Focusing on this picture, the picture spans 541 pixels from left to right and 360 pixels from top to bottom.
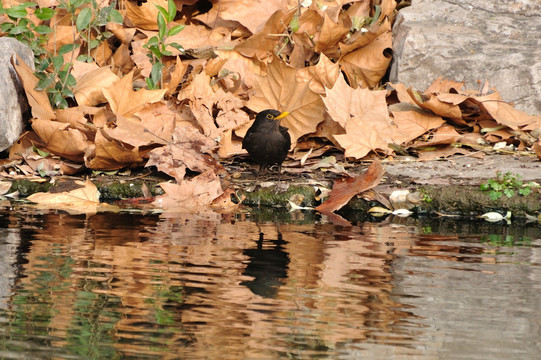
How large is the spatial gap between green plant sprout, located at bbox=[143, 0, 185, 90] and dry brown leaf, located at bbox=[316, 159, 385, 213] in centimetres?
173

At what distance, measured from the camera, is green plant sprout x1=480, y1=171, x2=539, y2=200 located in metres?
5.31

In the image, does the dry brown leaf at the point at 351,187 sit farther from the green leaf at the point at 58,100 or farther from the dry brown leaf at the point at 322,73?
the green leaf at the point at 58,100

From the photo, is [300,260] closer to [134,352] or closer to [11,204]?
[134,352]

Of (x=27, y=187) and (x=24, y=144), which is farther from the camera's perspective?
(x=24, y=144)

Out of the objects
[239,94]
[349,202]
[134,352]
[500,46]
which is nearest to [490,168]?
[349,202]

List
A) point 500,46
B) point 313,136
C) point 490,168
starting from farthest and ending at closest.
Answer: point 500,46 < point 313,136 < point 490,168

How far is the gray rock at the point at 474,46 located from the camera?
22.0 feet

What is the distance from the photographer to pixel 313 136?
21.0 feet

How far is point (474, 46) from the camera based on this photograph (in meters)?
6.97

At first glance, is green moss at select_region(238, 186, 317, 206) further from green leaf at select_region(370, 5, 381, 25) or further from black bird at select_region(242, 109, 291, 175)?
green leaf at select_region(370, 5, 381, 25)

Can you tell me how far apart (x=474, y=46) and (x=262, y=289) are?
14.0 feet

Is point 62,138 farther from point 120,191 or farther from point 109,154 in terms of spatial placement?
point 120,191

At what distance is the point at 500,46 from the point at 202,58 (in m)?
2.39

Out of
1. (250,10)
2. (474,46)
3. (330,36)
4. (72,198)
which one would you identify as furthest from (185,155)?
(474,46)
